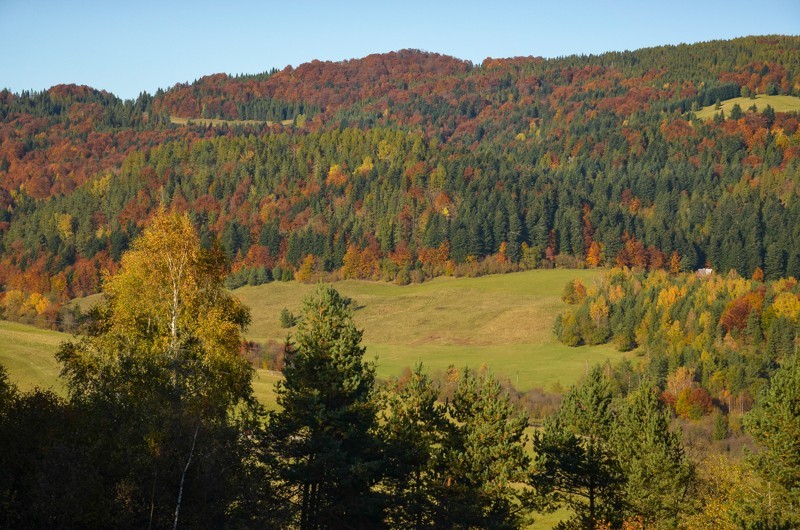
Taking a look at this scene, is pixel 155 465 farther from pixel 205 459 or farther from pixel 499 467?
pixel 499 467

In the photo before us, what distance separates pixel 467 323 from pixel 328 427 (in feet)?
418

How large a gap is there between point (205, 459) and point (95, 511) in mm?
3858

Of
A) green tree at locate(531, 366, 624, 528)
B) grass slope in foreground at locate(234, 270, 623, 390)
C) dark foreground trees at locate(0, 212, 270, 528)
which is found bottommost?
grass slope in foreground at locate(234, 270, 623, 390)

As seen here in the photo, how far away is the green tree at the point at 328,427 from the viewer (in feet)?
118

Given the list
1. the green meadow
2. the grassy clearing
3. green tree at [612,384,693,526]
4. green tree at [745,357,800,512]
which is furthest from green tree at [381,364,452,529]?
the green meadow

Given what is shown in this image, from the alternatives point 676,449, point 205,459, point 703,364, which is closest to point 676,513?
point 676,449

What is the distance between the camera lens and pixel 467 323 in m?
163

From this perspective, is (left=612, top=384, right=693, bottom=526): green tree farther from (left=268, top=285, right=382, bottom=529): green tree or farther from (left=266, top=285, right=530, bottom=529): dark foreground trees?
(left=268, top=285, right=382, bottom=529): green tree

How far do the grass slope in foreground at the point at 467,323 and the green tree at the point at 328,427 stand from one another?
8222 cm

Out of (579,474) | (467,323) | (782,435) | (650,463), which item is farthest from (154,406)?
(467,323)

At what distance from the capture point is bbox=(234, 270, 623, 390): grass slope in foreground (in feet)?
456

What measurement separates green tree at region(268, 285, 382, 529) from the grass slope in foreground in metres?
82.2

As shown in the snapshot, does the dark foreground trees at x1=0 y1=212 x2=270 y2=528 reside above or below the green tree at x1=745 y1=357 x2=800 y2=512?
above

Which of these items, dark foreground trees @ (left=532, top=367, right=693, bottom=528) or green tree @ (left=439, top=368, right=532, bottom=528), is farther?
dark foreground trees @ (left=532, top=367, right=693, bottom=528)
